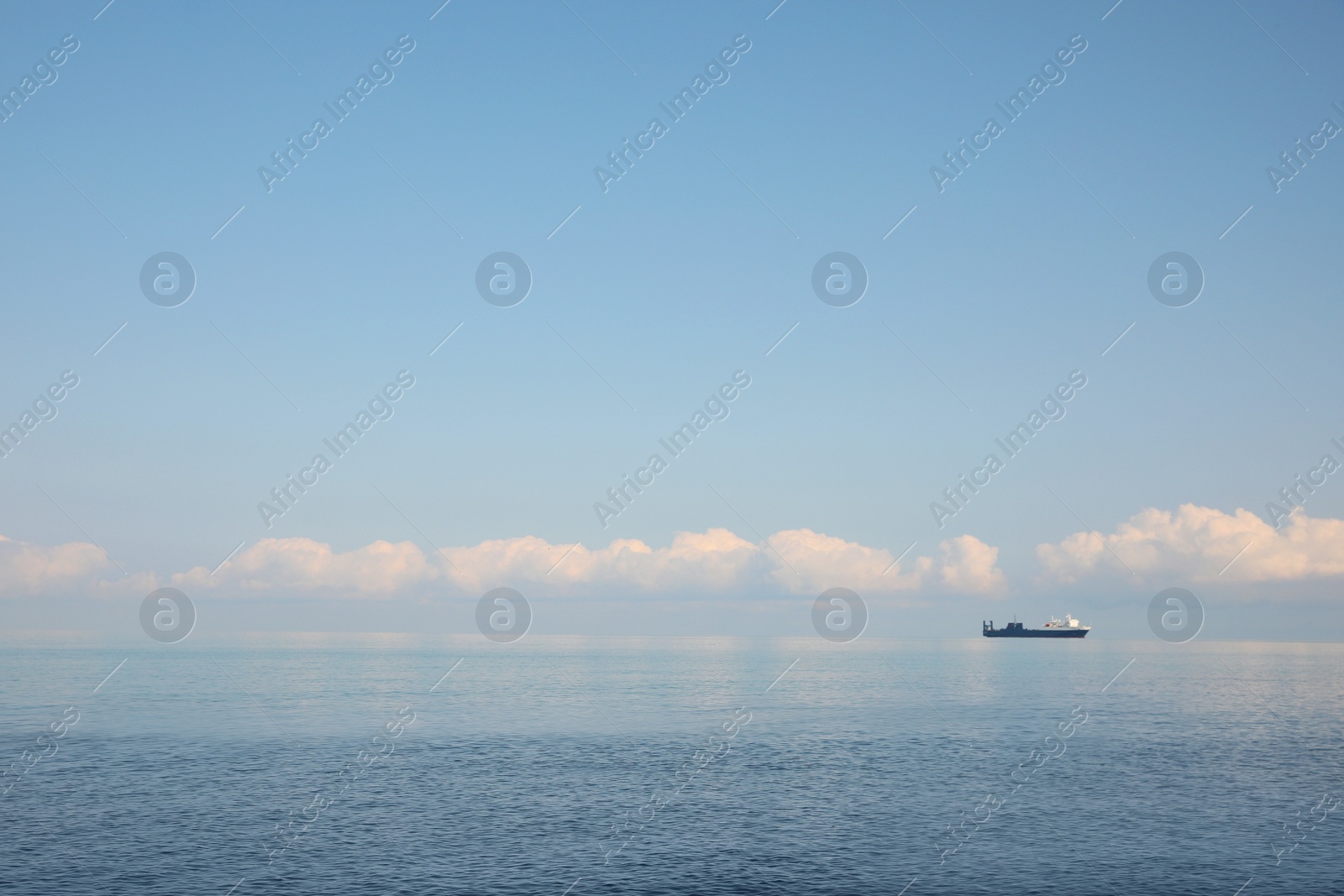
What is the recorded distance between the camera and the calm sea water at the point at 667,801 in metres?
51.5

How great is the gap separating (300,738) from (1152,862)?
8612cm

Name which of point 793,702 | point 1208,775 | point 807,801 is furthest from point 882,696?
point 807,801

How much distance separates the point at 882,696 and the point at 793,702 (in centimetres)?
2160

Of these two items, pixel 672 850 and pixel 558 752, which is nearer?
pixel 672 850

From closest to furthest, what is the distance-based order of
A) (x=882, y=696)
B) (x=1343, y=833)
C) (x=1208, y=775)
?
(x=1343, y=833)
(x=1208, y=775)
(x=882, y=696)

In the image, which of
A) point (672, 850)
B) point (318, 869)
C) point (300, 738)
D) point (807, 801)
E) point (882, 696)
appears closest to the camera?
point (318, 869)

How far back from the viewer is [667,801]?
70750 mm

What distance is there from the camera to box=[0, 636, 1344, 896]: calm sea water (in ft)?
169

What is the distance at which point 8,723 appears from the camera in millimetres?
111062

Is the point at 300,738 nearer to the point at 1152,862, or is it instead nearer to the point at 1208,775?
the point at 1152,862

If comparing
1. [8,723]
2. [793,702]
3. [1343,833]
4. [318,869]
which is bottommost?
[318,869]

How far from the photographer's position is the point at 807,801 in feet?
228

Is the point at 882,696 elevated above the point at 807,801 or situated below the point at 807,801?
above

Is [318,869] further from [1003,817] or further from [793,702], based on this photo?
[793,702]
